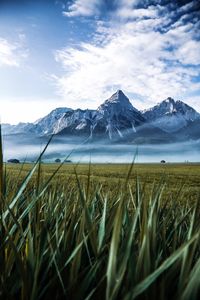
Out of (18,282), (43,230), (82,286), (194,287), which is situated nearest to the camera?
(194,287)

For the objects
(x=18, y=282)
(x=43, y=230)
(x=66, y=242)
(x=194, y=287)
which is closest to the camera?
(x=194, y=287)

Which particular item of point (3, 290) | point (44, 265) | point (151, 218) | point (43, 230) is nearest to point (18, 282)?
point (3, 290)

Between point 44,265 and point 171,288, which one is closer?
point 171,288

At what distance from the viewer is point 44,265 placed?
128 cm

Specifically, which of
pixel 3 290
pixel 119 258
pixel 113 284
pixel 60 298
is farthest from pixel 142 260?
pixel 3 290

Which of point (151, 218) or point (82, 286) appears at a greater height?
point (151, 218)

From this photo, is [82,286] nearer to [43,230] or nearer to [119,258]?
[119,258]

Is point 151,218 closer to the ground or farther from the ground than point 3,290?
farther from the ground

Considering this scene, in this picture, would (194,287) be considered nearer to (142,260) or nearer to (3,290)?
(142,260)

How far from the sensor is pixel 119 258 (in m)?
1.04

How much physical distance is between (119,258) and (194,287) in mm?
301

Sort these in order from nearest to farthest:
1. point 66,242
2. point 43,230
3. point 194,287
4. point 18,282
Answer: point 194,287 < point 18,282 < point 66,242 < point 43,230

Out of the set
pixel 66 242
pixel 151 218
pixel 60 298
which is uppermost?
pixel 151 218

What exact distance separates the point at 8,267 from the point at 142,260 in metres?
0.41
